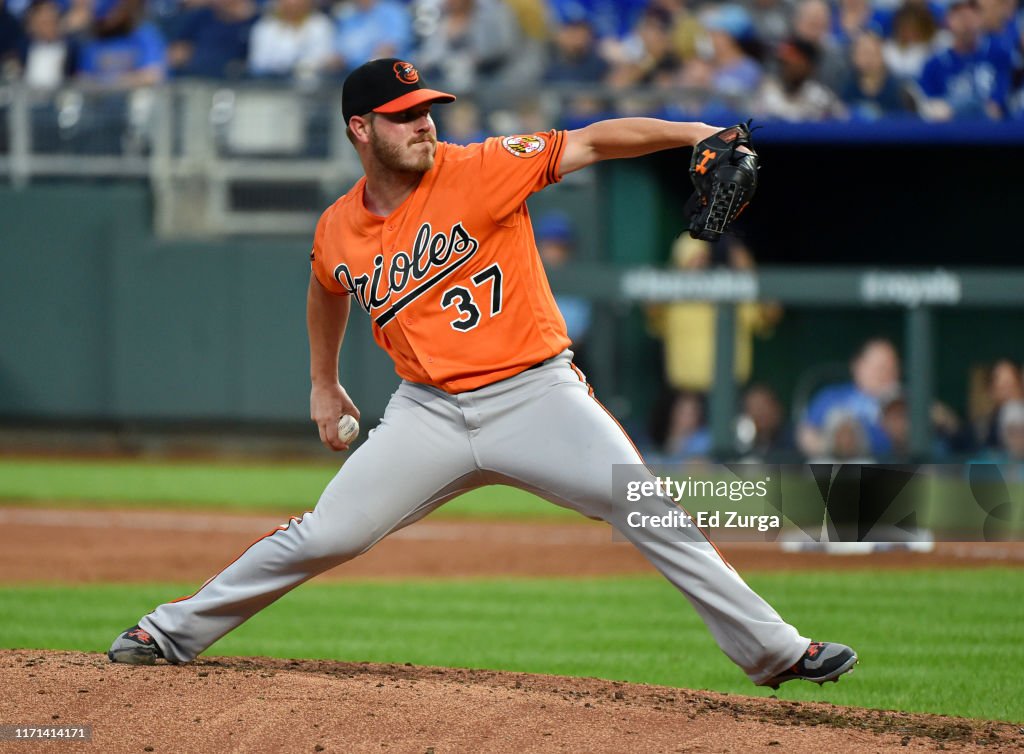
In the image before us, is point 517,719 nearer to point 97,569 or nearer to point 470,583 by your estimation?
point 470,583

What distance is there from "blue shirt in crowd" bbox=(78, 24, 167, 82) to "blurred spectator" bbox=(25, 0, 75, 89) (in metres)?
0.17

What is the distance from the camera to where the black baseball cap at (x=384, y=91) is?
14.9ft

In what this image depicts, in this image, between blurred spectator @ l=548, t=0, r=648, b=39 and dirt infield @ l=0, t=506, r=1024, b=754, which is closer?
dirt infield @ l=0, t=506, r=1024, b=754

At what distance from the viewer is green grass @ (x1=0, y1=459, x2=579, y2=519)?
11234 mm

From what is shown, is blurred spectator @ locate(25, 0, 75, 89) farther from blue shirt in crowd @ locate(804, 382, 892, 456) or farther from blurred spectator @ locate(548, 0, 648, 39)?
blue shirt in crowd @ locate(804, 382, 892, 456)

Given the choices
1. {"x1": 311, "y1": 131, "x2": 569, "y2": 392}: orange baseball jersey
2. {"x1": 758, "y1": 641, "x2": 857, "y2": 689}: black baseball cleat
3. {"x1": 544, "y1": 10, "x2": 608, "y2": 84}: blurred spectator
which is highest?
{"x1": 544, "y1": 10, "x2": 608, "y2": 84}: blurred spectator

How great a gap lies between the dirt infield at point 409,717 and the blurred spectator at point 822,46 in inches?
322

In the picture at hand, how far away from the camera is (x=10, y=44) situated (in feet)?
47.9

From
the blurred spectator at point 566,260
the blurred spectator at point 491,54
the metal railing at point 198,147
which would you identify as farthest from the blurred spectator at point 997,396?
the metal railing at point 198,147

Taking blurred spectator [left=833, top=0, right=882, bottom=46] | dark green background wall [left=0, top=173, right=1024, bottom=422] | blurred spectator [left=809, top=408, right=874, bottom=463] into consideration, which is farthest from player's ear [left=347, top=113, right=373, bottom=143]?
blurred spectator [left=833, top=0, right=882, bottom=46]

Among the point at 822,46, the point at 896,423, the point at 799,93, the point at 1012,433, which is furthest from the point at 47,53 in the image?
the point at 1012,433

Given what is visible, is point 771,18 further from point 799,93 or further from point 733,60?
point 799,93

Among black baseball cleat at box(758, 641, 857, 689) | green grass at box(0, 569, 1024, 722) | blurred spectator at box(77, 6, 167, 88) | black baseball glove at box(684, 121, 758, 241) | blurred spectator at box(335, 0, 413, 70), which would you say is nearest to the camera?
black baseball glove at box(684, 121, 758, 241)

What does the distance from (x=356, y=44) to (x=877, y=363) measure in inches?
235
